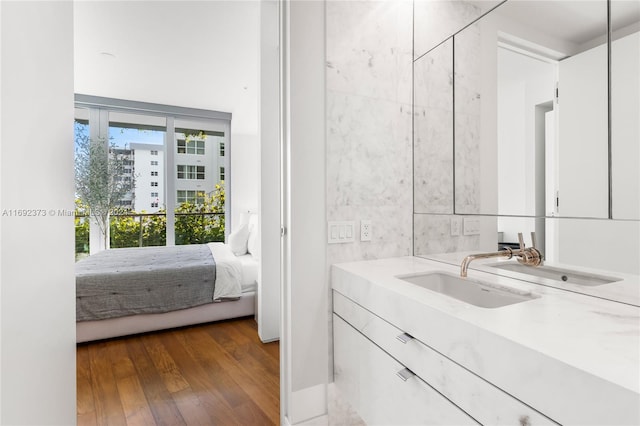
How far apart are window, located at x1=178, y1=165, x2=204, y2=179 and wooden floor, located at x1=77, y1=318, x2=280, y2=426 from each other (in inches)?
123

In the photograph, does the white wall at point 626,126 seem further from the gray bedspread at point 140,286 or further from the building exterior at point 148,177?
the building exterior at point 148,177

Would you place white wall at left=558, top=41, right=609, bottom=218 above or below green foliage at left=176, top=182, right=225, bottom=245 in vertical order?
above

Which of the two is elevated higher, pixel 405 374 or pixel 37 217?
pixel 37 217

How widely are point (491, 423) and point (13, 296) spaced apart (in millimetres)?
1137

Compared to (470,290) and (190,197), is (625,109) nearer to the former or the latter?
(470,290)

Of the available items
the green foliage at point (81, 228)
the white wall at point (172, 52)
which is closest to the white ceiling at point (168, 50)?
the white wall at point (172, 52)

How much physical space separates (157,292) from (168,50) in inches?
92.9

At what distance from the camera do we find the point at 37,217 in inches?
33.2

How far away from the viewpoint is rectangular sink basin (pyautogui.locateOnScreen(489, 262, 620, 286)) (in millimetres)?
1036

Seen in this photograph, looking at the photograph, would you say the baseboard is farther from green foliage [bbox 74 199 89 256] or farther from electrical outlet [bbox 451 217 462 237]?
green foliage [bbox 74 199 89 256]

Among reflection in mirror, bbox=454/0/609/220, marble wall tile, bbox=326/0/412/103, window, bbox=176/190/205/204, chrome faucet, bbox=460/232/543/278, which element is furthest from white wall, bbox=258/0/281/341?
window, bbox=176/190/205/204

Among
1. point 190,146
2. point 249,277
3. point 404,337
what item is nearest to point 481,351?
point 404,337

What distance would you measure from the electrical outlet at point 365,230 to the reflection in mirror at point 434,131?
0.31 meters

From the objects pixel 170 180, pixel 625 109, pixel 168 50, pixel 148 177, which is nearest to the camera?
pixel 625 109
